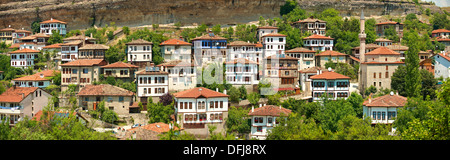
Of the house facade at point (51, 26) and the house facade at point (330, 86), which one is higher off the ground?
the house facade at point (51, 26)

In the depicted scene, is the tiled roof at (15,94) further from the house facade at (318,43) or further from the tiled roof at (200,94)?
the house facade at (318,43)

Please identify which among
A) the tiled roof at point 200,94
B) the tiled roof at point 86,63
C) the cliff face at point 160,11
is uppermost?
the cliff face at point 160,11

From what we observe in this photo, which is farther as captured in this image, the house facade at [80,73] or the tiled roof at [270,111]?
the house facade at [80,73]

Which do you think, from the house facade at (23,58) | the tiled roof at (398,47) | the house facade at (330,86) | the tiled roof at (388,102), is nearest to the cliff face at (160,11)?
the house facade at (23,58)

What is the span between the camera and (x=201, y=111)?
4616 cm

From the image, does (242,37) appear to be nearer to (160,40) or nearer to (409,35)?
(160,40)

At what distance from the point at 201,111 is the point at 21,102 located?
666 inches

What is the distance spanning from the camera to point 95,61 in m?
55.2

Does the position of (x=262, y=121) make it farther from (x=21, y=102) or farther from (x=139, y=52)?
(x=21, y=102)

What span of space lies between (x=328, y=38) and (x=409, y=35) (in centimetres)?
1368

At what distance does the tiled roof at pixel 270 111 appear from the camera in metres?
44.8

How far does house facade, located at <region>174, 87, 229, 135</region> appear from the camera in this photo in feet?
150
